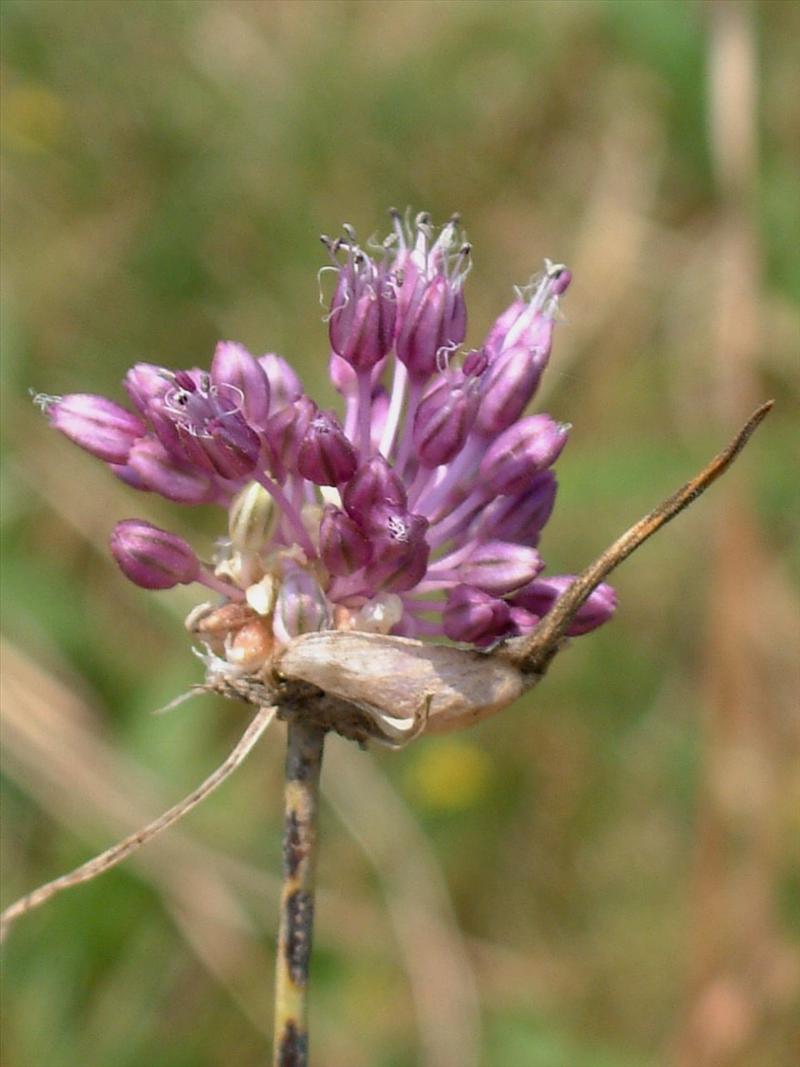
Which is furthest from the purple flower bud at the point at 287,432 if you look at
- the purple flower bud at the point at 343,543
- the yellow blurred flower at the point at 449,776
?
the yellow blurred flower at the point at 449,776

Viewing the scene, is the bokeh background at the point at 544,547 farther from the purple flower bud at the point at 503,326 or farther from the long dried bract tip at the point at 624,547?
the long dried bract tip at the point at 624,547

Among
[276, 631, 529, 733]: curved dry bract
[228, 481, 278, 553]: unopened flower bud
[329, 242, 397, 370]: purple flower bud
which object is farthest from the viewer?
[329, 242, 397, 370]: purple flower bud

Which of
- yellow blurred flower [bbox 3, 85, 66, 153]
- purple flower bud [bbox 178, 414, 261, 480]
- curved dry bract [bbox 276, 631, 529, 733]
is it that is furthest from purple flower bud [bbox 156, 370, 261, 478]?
yellow blurred flower [bbox 3, 85, 66, 153]

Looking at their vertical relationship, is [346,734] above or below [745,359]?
below

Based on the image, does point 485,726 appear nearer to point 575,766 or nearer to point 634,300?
point 575,766

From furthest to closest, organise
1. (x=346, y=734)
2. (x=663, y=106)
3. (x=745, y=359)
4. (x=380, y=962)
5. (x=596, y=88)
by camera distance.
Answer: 1. (x=596, y=88)
2. (x=663, y=106)
3. (x=745, y=359)
4. (x=380, y=962)
5. (x=346, y=734)

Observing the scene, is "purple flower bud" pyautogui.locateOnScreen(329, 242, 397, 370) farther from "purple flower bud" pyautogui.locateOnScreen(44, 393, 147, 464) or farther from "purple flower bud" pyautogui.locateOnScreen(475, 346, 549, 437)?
"purple flower bud" pyautogui.locateOnScreen(44, 393, 147, 464)

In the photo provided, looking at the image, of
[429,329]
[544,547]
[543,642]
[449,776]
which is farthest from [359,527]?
[544,547]

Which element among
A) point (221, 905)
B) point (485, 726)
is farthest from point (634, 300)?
point (221, 905)
